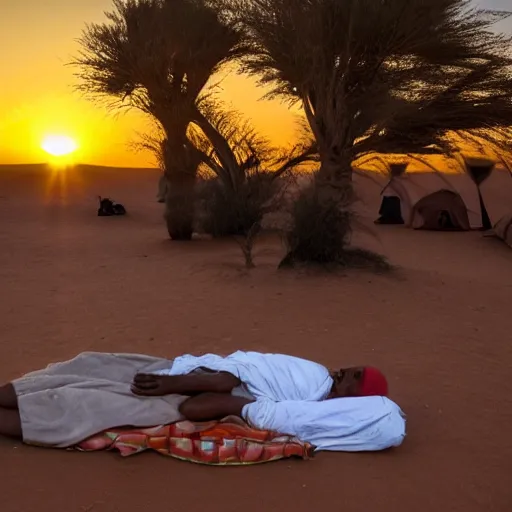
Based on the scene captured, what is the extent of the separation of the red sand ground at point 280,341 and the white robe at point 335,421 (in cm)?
10

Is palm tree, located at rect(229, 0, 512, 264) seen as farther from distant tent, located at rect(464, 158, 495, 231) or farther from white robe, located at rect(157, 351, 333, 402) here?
white robe, located at rect(157, 351, 333, 402)

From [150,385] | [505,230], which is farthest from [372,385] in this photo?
[505,230]

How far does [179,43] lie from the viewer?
1630 centimetres

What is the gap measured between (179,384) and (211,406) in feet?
0.75

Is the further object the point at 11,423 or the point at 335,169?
the point at 335,169

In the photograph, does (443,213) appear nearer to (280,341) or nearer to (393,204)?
(393,204)

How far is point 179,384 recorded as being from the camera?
13.5ft

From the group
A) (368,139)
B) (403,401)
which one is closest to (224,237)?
(368,139)

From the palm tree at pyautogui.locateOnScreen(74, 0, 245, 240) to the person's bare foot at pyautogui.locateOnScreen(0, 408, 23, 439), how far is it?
11948 millimetres

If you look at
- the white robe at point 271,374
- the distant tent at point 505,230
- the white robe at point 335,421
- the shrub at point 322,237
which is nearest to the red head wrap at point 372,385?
the white robe at point 335,421

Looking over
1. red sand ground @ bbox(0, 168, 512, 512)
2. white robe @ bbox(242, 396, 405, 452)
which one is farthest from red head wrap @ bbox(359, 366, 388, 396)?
red sand ground @ bbox(0, 168, 512, 512)

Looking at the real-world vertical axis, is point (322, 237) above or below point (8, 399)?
above

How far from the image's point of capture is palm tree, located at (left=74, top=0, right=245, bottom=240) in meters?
16.0

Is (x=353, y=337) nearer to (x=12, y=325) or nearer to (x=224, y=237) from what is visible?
(x=12, y=325)
